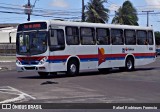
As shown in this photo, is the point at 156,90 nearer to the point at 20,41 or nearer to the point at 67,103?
the point at 67,103

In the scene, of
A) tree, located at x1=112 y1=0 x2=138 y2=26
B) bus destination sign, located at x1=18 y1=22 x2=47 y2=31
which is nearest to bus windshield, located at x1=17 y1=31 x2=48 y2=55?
bus destination sign, located at x1=18 y1=22 x2=47 y2=31

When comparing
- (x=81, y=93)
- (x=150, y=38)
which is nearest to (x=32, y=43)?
(x=81, y=93)

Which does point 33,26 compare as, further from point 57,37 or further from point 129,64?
point 129,64

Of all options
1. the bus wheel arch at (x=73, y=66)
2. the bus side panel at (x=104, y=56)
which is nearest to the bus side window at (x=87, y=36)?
the bus side panel at (x=104, y=56)

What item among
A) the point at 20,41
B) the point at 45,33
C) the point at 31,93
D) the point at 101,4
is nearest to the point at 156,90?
the point at 31,93

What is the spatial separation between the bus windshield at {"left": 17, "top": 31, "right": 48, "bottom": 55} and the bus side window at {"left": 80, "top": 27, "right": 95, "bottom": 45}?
9.91 feet

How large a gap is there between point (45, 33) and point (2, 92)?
275 inches

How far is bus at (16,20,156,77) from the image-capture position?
72.5 feet

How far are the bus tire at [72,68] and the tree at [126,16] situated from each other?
45.4 metres

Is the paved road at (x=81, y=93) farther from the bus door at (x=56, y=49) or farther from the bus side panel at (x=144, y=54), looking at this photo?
the bus side panel at (x=144, y=54)

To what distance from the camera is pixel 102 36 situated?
2595cm

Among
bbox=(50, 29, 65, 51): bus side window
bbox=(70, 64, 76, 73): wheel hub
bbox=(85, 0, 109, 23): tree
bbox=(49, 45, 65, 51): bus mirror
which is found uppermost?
bbox=(85, 0, 109, 23): tree

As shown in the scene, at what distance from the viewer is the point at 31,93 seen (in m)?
15.5

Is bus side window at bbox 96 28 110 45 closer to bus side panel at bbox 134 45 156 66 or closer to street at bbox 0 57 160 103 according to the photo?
bus side panel at bbox 134 45 156 66
